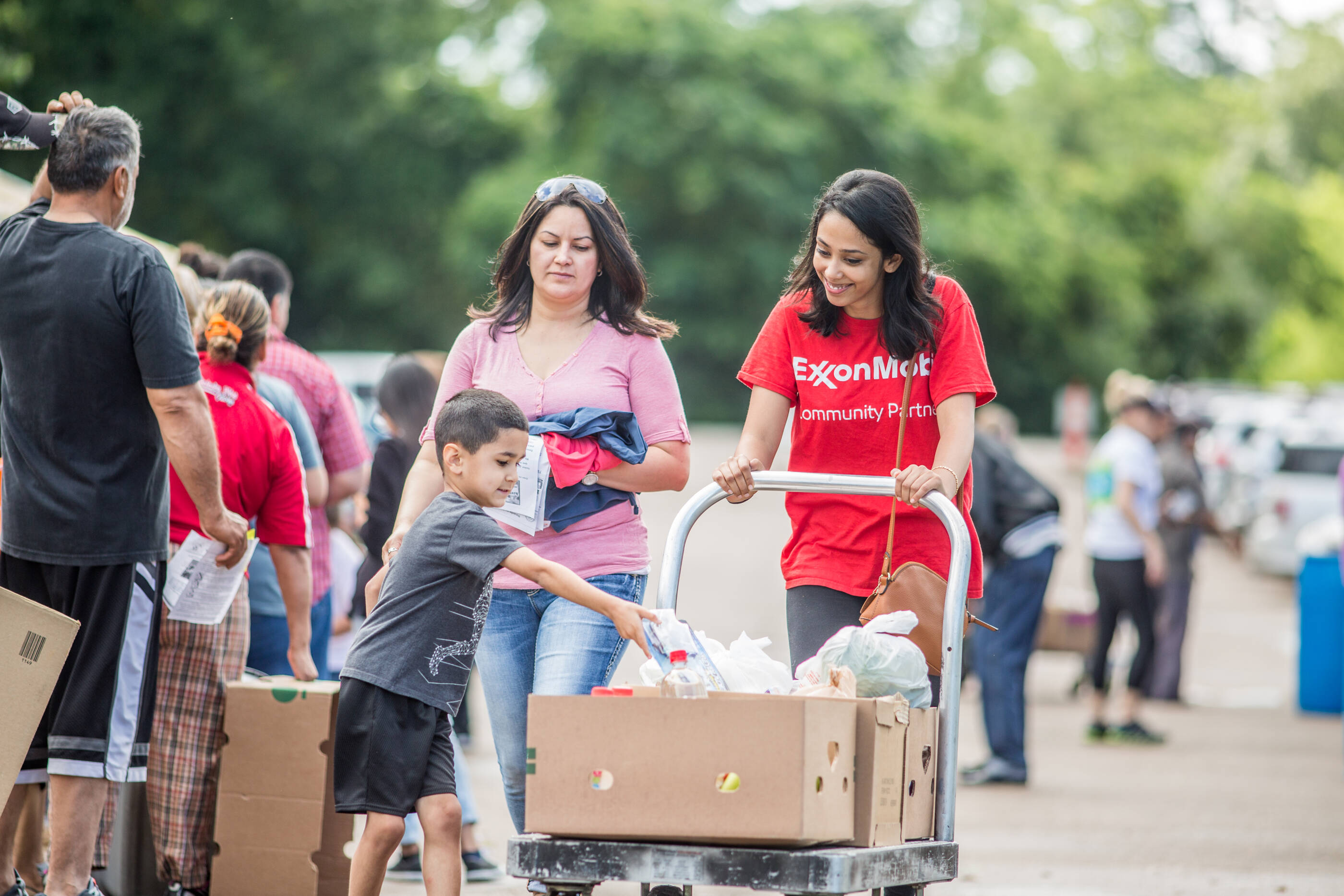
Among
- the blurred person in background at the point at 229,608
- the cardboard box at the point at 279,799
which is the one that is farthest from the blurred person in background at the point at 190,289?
the cardboard box at the point at 279,799

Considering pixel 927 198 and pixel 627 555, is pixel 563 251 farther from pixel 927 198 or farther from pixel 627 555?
pixel 927 198

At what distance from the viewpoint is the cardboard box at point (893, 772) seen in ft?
10.9

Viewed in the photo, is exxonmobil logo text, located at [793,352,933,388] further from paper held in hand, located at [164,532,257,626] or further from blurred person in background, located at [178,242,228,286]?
blurred person in background, located at [178,242,228,286]

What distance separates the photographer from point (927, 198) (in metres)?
37.8

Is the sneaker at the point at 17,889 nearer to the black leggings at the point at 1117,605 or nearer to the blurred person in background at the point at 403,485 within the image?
the blurred person in background at the point at 403,485

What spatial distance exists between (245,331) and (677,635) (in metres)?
2.31

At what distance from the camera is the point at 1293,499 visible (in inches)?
794

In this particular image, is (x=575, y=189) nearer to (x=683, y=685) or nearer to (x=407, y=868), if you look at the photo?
(x=683, y=685)

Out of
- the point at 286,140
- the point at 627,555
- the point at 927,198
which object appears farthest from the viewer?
the point at 927,198

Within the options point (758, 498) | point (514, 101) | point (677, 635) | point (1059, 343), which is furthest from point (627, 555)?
point (1059, 343)

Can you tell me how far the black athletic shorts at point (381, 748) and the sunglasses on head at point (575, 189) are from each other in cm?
142

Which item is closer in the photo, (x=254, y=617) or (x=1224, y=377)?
(x=254, y=617)

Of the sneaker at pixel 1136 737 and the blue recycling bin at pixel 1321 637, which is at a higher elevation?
the blue recycling bin at pixel 1321 637

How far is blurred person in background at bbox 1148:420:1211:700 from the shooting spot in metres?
12.8
